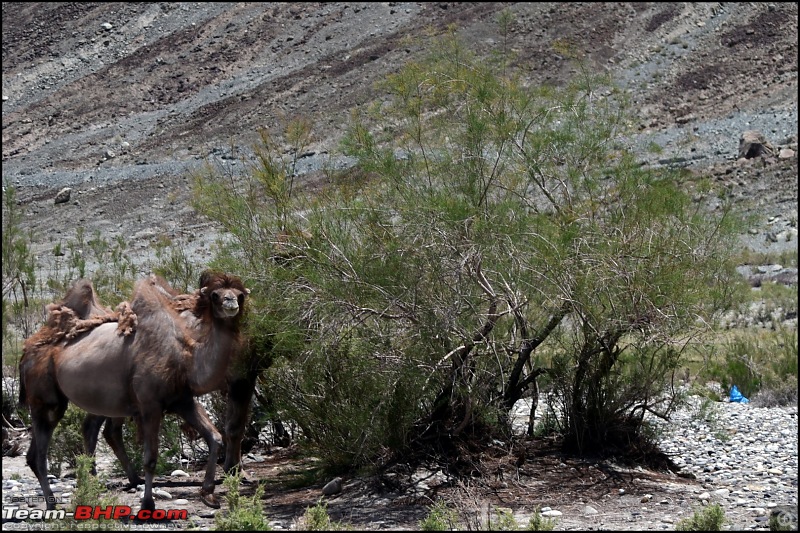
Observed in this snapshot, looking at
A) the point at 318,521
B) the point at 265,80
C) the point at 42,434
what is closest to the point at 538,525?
the point at 318,521

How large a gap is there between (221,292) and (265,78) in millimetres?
34728

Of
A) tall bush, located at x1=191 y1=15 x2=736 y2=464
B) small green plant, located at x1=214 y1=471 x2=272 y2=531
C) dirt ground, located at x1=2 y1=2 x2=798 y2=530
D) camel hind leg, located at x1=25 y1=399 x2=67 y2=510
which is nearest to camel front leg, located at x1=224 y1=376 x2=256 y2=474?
tall bush, located at x1=191 y1=15 x2=736 y2=464

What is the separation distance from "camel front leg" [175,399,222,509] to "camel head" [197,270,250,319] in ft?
2.74

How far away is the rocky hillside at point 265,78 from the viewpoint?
3542 centimetres

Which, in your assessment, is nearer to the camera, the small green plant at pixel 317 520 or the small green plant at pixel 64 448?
the small green plant at pixel 317 520

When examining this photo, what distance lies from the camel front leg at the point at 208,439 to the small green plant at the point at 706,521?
368 cm

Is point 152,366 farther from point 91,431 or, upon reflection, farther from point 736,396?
point 736,396

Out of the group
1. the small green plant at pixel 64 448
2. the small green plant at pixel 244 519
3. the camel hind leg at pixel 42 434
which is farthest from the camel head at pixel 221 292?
the small green plant at pixel 64 448

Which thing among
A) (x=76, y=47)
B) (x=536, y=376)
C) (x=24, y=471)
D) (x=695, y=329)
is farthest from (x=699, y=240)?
(x=76, y=47)

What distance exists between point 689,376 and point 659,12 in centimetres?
3194

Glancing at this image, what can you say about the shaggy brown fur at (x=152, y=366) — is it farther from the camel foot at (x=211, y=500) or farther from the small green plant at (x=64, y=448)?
the small green plant at (x=64, y=448)

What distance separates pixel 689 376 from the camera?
1619 cm

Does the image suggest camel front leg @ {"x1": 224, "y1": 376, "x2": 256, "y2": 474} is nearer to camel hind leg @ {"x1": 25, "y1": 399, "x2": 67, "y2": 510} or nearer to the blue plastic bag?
camel hind leg @ {"x1": 25, "y1": 399, "x2": 67, "y2": 510}

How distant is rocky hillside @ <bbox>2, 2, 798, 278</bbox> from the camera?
1395 inches
